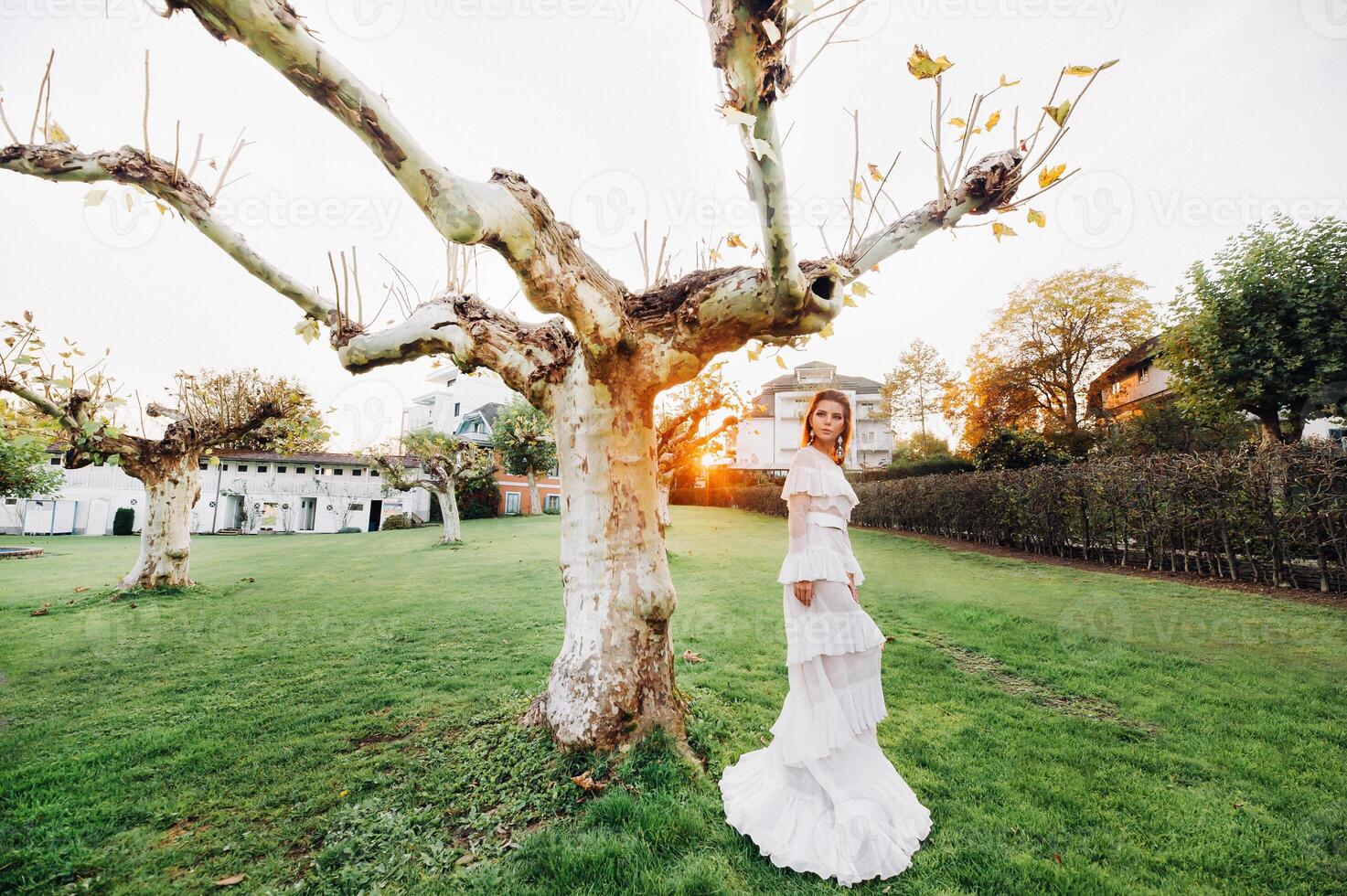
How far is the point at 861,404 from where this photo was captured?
4784 cm

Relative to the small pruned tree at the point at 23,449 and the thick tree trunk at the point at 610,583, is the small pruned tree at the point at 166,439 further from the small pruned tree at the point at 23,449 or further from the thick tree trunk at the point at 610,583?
the thick tree trunk at the point at 610,583

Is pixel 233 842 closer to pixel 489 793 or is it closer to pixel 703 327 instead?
pixel 489 793

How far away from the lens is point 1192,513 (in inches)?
387

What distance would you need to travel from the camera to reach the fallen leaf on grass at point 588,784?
329 cm

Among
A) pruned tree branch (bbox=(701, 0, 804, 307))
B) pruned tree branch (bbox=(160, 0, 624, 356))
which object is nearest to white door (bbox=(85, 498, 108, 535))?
pruned tree branch (bbox=(160, 0, 624, 356))

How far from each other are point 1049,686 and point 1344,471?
6830mm

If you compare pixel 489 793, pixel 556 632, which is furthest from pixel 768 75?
pixel 556 632

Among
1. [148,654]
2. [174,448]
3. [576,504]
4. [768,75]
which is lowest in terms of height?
A: [148,654]

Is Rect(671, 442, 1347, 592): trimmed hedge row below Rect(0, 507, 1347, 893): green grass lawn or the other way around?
the other way around

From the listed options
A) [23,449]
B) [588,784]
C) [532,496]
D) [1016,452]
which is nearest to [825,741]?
[588,784]

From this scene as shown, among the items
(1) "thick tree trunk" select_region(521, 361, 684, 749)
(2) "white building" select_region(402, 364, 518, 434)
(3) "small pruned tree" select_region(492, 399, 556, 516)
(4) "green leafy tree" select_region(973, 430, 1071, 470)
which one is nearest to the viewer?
(1) "thick tree trunk" select_region(521, 361, 684, 749)

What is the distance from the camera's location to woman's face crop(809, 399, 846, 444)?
3.52 metres

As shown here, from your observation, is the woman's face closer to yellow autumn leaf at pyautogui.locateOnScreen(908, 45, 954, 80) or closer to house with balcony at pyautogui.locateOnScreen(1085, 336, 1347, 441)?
yellow autumn leaf at pyautogui.locateOnScreen(908, 45, 954, 80)

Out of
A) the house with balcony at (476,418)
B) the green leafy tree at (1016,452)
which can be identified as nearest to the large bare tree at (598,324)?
the green leafy tree at (1016,452)
